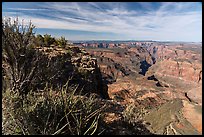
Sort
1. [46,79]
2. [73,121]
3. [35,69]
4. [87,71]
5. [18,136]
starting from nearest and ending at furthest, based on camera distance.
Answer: [18,136]
[73,121]
[35,69]
[46,79]
[87,71]

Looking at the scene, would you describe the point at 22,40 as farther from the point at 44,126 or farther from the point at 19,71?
the point at 44,126

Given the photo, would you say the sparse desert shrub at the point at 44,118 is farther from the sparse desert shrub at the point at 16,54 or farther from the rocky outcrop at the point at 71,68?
the rocky outcrop at the point at 71,68

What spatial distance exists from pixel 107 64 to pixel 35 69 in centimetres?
9013

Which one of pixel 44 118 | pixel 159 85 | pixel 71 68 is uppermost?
pixel 44 118

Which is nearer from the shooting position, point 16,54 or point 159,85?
point 16,54

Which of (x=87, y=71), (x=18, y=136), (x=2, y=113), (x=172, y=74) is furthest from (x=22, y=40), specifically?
(x=172, y=74)

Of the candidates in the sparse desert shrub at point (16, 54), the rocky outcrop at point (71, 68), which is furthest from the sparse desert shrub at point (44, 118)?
the rocky outcrop at point (71, 68)

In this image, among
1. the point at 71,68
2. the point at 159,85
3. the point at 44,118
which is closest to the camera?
the point at 44,118

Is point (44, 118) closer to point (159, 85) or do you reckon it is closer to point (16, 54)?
point (16, 54)

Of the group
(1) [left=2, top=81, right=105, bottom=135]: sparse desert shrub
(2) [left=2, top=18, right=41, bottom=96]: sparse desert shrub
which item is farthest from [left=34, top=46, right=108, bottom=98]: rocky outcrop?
(1) [left=2, top=81, right=105, bottom=135]: sparse desert shrub

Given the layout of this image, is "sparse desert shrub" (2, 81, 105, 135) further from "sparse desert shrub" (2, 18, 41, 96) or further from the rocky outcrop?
the rocky outcrop

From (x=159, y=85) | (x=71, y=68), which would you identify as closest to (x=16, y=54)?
(x=71, y=68)

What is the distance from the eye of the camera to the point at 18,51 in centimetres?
544

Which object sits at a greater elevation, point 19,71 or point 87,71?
point 19,71
